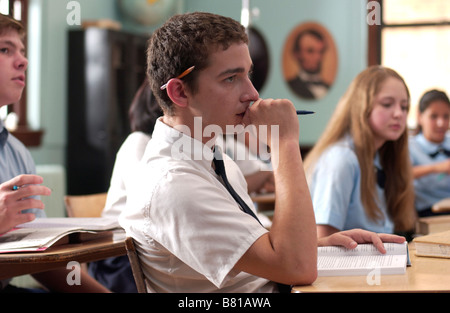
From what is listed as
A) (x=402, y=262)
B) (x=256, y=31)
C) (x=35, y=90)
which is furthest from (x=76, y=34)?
(x=402, y=262)

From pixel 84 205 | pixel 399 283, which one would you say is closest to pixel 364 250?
pixel 399 283

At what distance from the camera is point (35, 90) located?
548cm

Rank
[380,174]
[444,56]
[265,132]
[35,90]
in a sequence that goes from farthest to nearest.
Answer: [444,56]
[35,90]
[380,174]
[265,132]

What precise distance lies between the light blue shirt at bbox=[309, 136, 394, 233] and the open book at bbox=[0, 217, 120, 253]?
797 millimetres

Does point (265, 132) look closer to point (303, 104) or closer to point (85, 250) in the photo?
point (85, 250)

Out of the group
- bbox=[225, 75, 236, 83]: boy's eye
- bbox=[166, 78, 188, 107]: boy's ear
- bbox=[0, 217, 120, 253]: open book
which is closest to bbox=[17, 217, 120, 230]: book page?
bbox=[0, 217, 120, 253]: open book

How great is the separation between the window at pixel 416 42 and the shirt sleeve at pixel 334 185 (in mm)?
4511

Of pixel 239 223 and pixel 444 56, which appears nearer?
pixel 239 223

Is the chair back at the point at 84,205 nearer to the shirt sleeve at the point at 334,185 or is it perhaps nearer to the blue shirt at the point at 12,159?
the blue shirt at the point at 12,159

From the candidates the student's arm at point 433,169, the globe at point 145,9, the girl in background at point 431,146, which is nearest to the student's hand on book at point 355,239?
the student's arm at point 433,169

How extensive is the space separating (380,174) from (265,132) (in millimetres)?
1141

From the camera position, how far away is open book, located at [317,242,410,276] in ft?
4.16

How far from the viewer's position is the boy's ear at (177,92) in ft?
4.42

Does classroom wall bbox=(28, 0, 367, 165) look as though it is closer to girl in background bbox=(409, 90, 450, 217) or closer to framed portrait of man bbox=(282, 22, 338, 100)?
framed portrait of man bbox=(282, 22, 338, 100)
